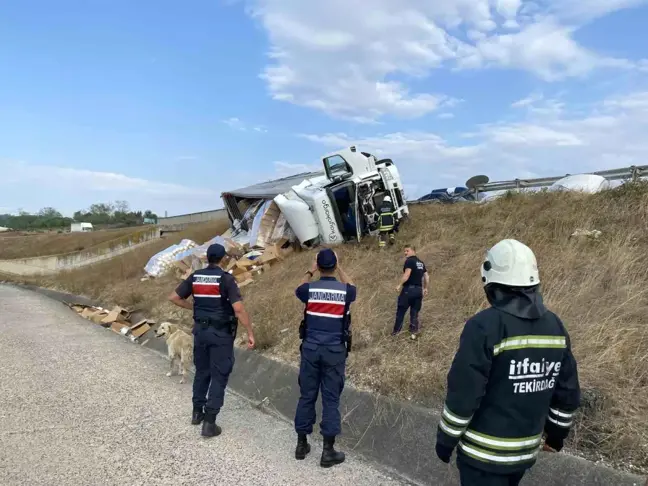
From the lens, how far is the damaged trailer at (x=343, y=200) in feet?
44.1

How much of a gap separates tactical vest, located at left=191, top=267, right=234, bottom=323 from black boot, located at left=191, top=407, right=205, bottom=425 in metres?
1.03

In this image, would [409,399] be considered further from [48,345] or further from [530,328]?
[48,345]

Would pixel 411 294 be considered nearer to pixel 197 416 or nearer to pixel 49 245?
pixel 197 416

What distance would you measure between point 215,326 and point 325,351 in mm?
1358

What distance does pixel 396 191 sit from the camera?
1409cm

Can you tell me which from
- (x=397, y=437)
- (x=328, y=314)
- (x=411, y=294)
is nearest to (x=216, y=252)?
(x=328, y=314)

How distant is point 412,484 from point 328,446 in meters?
0.77

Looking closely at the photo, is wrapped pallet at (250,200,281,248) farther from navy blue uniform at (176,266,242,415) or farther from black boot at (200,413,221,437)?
black boot at (200,413,221,437)

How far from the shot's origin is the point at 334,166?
1425cm

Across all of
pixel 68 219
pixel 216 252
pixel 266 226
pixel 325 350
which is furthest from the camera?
pixel 68 219

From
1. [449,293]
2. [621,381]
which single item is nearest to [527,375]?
[621,381]

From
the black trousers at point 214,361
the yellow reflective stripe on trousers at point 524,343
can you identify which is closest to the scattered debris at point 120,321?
the black trousers at point 214,361

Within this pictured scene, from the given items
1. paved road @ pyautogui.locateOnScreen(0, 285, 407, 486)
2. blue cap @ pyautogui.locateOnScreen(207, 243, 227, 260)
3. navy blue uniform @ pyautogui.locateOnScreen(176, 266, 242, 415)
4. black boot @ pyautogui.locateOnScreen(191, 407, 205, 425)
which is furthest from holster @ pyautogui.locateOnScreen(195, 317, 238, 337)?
paved road @ pyautogui.locateOnScreen(0, 285, 407, 486)

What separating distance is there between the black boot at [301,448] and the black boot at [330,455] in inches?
→ 7.8
